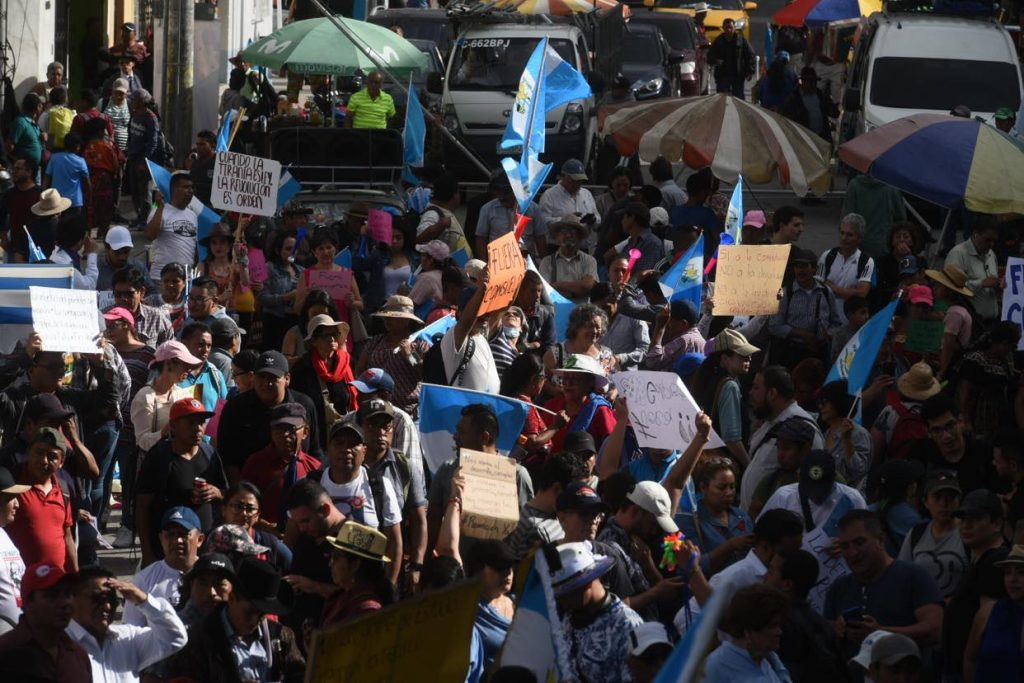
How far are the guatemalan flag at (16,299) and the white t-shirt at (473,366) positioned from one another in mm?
2204

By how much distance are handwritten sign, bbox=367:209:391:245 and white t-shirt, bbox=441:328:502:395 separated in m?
3.86

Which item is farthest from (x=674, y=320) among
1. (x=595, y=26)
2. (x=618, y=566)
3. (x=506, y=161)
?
(x=595, y=26)

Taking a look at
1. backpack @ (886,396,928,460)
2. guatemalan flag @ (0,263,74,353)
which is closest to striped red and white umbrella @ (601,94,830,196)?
backpack @ (886,396,928,460)

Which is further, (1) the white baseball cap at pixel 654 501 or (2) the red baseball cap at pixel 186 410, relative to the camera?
(2) the red baseball cap at pixel 186 410

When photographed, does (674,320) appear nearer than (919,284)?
Yes

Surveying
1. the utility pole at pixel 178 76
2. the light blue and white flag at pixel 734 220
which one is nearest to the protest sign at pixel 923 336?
the light blue and white flag at pixel 734 220

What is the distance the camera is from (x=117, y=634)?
6617 mm

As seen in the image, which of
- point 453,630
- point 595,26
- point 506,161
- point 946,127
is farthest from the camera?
point 595,26

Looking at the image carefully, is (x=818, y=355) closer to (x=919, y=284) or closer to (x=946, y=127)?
(x=919, y=284)

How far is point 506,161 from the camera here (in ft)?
41.8

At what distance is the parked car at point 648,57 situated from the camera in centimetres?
2622

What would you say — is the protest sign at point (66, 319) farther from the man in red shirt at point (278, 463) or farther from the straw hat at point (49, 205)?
the straw hat at point (49, 205)

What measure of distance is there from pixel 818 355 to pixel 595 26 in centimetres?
1202

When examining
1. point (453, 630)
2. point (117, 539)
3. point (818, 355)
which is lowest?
point (117, 539)
